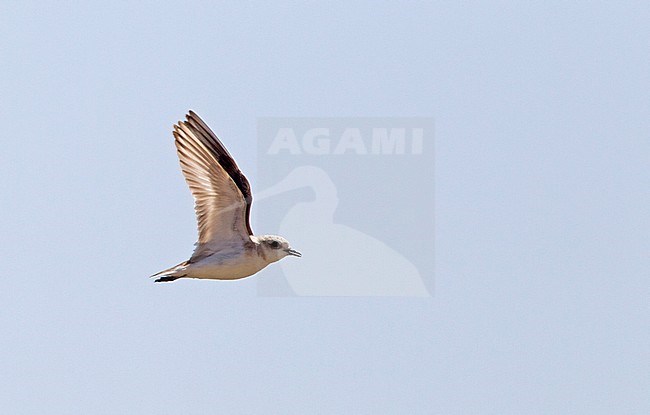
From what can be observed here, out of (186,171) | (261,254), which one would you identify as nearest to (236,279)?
(261,254)

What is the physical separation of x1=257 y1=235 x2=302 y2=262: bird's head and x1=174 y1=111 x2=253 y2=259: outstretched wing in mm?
305

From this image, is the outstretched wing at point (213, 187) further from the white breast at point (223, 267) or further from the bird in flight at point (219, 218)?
the white breast at point (223, 267)

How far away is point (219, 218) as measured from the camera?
17.5 meters

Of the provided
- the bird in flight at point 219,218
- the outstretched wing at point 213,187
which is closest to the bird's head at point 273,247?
the bird in flight at point 219,218

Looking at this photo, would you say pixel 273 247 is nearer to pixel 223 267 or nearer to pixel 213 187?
pixel 223 267

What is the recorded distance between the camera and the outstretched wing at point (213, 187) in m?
17.4

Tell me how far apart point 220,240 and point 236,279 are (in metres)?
0.72

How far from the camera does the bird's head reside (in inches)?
693

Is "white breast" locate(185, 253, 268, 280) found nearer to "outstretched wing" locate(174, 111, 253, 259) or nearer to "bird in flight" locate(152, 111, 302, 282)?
"bird in flight" locate(152, 111, 302, 282)

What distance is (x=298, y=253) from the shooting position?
1828 centimetres

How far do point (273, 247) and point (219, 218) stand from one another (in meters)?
1.07

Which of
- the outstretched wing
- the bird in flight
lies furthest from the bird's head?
the outstretched wing

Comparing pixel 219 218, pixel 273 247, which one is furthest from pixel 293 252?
pixel 219 218

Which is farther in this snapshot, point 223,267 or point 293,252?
point 293,252
